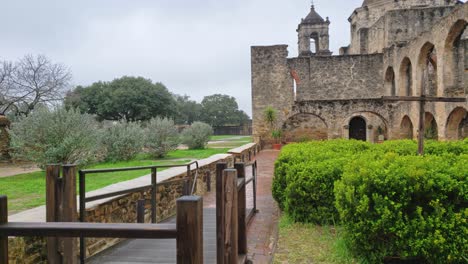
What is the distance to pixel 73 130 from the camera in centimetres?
938

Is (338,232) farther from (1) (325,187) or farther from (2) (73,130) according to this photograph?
(2) (73,130)

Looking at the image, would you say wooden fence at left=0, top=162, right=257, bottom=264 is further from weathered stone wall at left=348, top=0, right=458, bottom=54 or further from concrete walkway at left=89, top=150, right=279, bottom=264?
weathered stone wall at left=348, top=0, right=458, bottom=54

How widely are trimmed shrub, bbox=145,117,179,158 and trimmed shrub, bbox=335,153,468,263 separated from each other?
11.8 meters

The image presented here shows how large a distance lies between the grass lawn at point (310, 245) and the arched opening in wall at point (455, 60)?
14127mm

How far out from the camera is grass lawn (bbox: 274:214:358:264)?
3621 millimetres

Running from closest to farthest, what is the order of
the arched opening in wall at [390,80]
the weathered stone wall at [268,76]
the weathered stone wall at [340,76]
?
the weathered stone wall at [268,76] → the arched opening in wall at [390,80] → the weathered stone wall at [340,76]

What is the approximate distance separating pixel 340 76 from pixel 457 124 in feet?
31.9

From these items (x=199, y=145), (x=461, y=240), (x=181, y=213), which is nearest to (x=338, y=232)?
(x=461, y=240)

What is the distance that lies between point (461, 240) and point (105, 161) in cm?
1216

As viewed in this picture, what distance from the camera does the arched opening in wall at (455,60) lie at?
50.0ft

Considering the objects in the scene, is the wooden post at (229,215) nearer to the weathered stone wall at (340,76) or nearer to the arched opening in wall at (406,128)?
the arched opening in wall at (406,128)

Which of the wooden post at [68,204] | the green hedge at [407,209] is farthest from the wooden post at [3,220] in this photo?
the green hedge at [407,209]

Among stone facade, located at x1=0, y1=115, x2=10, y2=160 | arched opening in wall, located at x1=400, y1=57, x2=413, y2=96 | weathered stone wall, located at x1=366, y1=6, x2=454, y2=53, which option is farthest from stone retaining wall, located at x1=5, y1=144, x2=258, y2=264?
weathered stone wall, located at x1=366, y1=6, x2=454, y2=53

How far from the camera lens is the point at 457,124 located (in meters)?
15.5
